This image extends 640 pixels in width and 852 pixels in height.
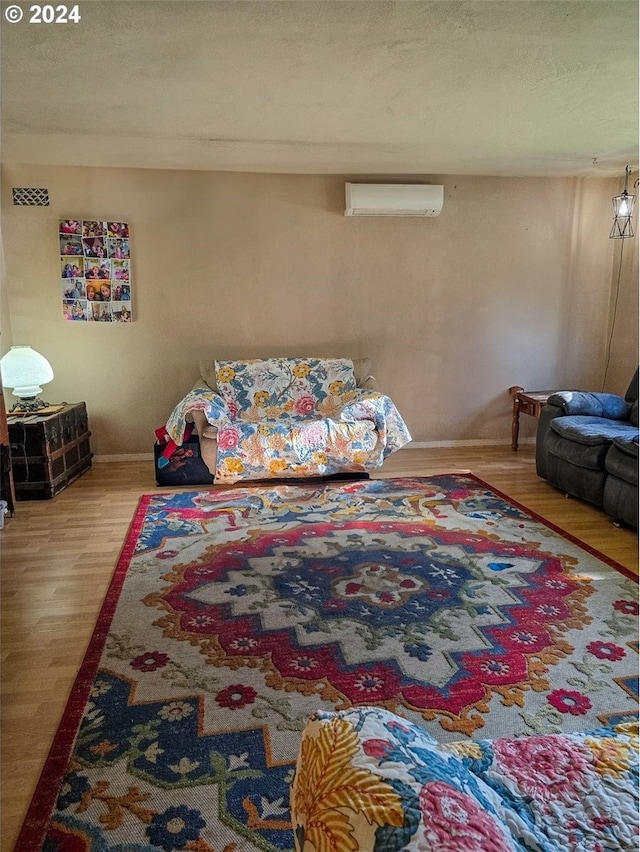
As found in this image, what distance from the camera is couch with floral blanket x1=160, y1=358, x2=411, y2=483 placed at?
4.13 metres

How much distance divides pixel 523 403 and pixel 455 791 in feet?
15.4

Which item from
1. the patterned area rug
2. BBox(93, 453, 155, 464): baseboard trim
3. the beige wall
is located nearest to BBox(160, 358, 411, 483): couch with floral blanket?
the beige wall

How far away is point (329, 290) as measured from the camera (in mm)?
5047

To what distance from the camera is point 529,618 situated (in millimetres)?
2418

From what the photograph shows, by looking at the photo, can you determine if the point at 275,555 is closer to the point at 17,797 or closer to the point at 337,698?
the point at 337,698

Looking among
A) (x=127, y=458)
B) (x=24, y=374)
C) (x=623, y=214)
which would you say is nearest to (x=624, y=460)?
(x=623, y=214)

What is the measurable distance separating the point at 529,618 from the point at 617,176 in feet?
14.4

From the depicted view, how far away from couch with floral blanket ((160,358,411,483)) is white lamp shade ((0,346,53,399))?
3.28 feet

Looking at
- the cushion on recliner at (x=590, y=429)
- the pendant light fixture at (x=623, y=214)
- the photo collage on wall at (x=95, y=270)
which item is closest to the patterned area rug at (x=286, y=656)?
the cushion on recliner at (x=590, y=429)

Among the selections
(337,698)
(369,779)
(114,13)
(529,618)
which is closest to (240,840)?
(337,698)

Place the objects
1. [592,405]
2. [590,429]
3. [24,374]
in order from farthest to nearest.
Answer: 1. [24,374]
2. [592,405]
3. [590,429]

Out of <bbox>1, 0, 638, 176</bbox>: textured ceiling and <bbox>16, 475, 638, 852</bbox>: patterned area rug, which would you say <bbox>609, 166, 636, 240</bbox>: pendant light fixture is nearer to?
<bbox>1, 0, 638, 176</bbox>: textured ceiling

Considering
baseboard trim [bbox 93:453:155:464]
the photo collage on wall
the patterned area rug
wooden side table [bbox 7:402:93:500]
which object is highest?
the photo collage on wall

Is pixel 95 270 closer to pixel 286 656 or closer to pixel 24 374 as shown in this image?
pixel 24 374
